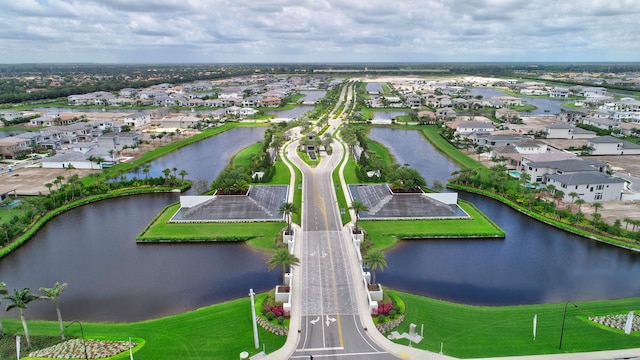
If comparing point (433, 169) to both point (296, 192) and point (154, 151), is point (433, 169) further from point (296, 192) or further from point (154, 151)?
point (154, 151)

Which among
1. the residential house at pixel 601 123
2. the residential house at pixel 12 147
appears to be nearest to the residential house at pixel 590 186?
the residential house at pixel 601 123

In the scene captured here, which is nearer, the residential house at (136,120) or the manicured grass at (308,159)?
the manicured grass at (308,159)

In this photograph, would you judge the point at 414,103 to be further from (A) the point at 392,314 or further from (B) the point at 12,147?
(A) the point at 392,314

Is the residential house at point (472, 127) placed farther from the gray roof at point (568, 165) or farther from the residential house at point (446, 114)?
the gray roof at point (568, 165)

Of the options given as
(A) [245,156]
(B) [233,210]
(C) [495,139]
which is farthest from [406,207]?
(C) [495,139]

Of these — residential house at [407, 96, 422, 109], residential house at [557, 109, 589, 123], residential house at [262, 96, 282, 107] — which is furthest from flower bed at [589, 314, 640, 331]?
residential house at [262, 96, 282, 107]

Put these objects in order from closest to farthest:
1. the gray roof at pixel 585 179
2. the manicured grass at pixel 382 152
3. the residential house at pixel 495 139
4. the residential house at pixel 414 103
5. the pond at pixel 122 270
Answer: the pond at pixel 122 270 → the gray roof at pixel 585 179 → the manicured grass at pixel 382 152 → the residential house at pixel 495 139 → the residential house at pixel 414 103
